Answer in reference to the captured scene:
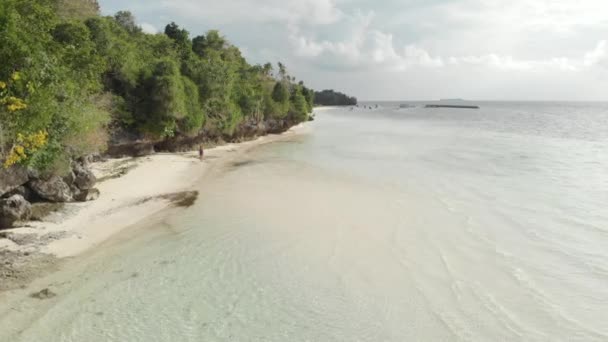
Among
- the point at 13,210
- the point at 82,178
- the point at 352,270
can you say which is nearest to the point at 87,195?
the point at 82,178

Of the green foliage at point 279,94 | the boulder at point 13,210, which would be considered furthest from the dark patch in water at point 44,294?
the green foliage at point 279,94

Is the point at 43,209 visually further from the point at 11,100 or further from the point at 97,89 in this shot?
the point at 97,89

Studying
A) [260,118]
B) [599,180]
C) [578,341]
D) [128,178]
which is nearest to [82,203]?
[128,178]

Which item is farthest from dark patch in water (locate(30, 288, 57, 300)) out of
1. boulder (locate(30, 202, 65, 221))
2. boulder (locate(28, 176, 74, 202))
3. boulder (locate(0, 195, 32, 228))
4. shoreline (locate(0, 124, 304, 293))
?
boulder (locate(28, 176, 74, 202))

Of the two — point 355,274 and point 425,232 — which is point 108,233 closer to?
point 355,274

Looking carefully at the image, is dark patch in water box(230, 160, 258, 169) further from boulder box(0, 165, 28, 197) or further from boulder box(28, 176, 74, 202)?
boulder box(0, 165, 28, 197)
